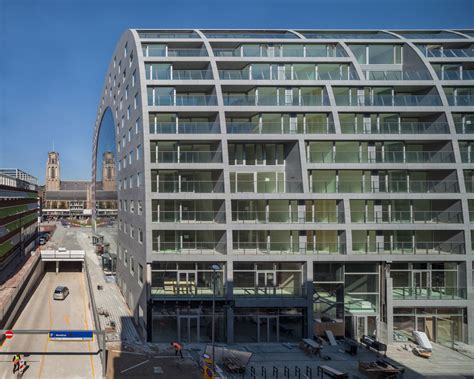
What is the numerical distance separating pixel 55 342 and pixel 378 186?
2788cm

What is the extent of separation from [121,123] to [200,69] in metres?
14.8

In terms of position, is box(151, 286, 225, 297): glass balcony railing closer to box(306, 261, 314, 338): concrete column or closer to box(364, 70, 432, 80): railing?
box(306, 261, 314, 338): concrete column

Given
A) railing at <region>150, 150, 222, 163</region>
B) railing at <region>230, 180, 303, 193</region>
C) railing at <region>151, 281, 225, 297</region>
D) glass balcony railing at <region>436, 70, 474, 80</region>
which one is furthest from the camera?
glass balcony railing at <region>436, 70, 474, 80</region>

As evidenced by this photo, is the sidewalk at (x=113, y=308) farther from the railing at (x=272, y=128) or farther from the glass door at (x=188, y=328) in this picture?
the railing at (x=272, y=128)

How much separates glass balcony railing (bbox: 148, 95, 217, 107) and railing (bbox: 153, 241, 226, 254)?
11.2 metres

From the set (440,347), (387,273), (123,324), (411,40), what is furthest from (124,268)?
(411,40)

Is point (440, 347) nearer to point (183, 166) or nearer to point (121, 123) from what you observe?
point (183, 166)

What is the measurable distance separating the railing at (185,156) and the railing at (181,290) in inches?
377

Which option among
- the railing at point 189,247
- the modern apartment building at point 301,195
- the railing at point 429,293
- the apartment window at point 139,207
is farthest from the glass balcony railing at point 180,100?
the railing at point 429,293

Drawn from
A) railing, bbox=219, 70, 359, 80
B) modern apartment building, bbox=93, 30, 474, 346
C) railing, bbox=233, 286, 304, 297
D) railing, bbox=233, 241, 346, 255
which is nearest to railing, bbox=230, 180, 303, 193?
modern apartment building, bbox=93, 30, 474, 346

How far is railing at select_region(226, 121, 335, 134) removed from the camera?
30.7m

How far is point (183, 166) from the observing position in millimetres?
29562

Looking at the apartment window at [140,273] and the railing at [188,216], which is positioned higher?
the railing at [188,216]

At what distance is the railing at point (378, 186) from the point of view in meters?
30.4
